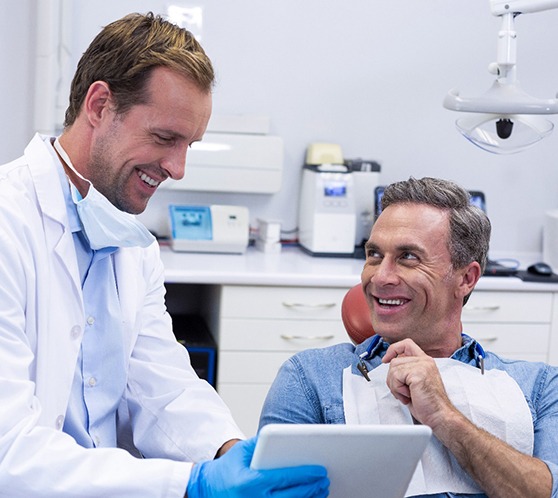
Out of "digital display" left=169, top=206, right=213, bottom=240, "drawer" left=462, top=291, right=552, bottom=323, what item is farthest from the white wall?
"drawer" left=462, top=291, right=552, bottom=323

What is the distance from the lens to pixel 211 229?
3695mm

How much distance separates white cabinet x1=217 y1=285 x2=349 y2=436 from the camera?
132 inches

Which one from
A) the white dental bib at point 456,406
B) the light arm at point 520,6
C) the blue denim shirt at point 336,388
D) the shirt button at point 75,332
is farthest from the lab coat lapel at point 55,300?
the light arm at point 520,6

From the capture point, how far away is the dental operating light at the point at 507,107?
2568mm

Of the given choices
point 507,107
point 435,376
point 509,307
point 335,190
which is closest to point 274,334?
point 335,190

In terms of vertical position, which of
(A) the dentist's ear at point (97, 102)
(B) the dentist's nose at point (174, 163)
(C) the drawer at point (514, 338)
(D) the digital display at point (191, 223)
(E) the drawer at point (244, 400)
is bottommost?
(E) the drawer at point (244, 400)

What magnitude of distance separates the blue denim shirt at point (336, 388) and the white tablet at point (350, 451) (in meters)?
0.42

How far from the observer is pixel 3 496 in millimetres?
1473

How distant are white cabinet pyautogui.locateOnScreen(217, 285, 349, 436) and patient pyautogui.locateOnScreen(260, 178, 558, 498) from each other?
1.31 meters

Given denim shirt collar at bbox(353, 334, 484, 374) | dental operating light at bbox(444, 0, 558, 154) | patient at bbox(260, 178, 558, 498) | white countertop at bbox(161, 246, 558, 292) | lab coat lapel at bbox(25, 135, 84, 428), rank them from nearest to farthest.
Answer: lab coat lapel at bbox(25, 135, 84, 428)
patient at bbox(260, 178, 558, 498)
denim shirt collar at bbox(353, 334, 484, 374)
dental operating light at bbox(444, 0, 558, 154)
white countertop at bbox(161, 246, 558, 292)

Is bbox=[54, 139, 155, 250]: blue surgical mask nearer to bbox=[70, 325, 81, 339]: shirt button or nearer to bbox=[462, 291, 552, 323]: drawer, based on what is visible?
bbox=[70, 325, 81, 339]: shirt button

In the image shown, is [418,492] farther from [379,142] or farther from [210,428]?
[379,142]

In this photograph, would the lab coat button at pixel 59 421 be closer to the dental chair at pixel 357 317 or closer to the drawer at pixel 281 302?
the dental chair at pixel 357 317

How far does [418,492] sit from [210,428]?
400mm
